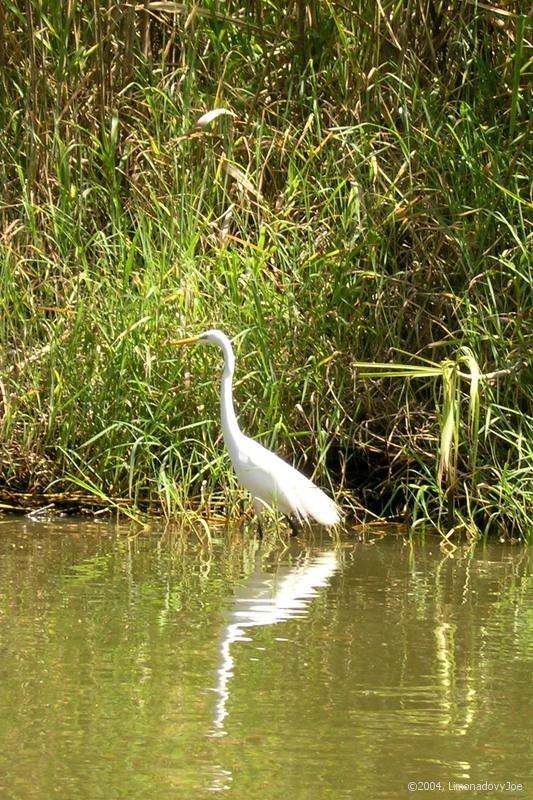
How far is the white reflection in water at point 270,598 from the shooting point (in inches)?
153

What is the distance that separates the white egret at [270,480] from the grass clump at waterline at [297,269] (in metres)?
0.31

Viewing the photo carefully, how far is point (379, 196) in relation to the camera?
6.45 m

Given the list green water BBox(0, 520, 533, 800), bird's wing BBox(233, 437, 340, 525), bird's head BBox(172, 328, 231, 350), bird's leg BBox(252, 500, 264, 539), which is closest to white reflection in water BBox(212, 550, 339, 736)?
green water BBox(0, 520, 533, 800)

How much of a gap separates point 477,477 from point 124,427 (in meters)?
1.53

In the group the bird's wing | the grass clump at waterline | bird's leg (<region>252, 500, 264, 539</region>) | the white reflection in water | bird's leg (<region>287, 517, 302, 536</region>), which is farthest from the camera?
the grass clump at waterline

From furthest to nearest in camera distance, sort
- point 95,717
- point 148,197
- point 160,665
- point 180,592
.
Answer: point 148,197 → point 180,592 → point 160,665 → point 95,717

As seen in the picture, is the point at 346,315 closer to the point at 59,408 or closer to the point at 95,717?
the point at 59,408

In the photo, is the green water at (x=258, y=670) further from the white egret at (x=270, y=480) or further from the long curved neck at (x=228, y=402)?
the long curved neck at (x=228, y=402)

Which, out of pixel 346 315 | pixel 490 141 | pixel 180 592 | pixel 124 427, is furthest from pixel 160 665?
pixel 490 141

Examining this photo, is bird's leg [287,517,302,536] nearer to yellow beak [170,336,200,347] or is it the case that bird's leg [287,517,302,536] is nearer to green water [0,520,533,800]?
green water [0,520,533,800]

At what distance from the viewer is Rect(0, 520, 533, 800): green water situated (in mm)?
2934

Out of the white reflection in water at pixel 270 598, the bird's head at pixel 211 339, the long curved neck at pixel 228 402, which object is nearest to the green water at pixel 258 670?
the white reflection in water at pixel 270 598

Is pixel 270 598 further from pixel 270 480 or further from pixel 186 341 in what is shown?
pixel 186 341

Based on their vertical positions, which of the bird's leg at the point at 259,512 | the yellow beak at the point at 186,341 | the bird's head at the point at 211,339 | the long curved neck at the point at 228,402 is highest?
the bird's head at the point at 211,339
